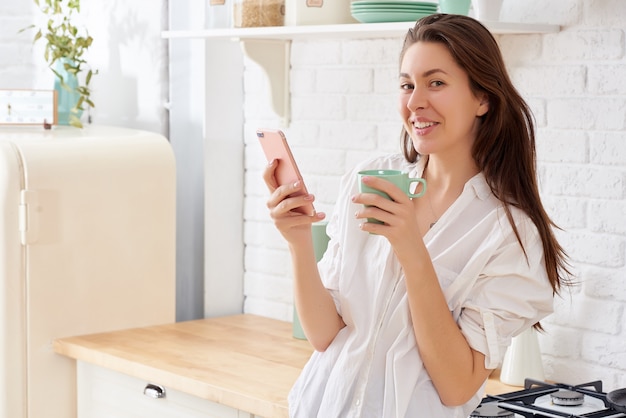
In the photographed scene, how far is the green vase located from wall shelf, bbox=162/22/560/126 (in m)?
0.63

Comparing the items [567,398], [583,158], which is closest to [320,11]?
[583,158]

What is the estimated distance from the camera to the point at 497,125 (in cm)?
198

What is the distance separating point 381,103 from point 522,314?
1.28 meters

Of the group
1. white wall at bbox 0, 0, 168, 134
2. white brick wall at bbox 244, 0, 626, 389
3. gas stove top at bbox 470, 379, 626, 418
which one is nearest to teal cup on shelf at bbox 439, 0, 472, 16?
white brick wall at bbox 244, 0, 626, 389

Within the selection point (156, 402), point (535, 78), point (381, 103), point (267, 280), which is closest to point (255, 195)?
point (267, 280)

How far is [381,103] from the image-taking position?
10.1 feet

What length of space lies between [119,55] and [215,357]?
1.41 meters

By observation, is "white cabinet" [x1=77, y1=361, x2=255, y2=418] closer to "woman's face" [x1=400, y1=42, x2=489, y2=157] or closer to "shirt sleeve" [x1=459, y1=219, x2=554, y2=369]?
"shirt sleeve" [x1=459, y1=219, x2=554, y2=369]

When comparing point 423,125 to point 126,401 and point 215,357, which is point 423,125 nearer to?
point 215,357

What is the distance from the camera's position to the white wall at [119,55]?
145 inches

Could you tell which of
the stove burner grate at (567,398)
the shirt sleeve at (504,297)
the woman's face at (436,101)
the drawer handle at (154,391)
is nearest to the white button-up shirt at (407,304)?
the shirt sleeve at (504,297)

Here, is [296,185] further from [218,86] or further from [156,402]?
[218,86]

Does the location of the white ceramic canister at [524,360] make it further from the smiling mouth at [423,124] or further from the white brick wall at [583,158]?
the smiling mouth at [423,124]

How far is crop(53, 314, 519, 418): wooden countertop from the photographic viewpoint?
255 cm
